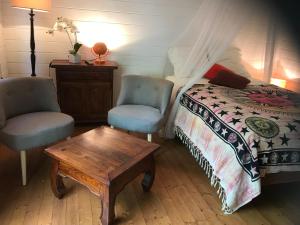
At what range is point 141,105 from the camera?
2.81 metres

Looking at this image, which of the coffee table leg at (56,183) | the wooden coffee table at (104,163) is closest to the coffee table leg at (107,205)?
the wooden coffee table at (104,163)

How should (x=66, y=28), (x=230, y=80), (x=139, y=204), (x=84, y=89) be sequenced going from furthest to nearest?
(x=84, y=89) → (x=66, y=28) → (x=230, y=80) → (x=139, y=204)

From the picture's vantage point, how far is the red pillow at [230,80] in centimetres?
276

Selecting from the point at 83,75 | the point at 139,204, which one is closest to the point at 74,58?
the point at 83,75

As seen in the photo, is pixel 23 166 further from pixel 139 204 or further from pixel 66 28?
pixel 66 28

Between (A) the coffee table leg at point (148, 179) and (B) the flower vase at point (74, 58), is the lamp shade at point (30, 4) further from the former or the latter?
(A) the coffee table leg at point (148, 179)

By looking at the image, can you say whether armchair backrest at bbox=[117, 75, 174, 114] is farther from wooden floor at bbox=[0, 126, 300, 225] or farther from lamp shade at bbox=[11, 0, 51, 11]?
lamp shade at bbox=[11, 0, 51, 11]

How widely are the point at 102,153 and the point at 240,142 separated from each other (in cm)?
96

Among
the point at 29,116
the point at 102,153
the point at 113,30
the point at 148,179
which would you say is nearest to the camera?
the point at 102,153

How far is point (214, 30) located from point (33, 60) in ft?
6.36

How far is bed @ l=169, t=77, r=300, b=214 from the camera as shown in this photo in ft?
5.68

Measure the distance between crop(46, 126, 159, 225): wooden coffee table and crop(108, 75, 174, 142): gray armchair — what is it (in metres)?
0.39

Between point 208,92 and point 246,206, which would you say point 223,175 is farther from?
point 208,92

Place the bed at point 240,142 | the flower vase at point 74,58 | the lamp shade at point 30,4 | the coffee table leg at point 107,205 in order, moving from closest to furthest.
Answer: the coffee table leg at point 107,205, the bed at point 240,142, the lamp shade at point 30,4, the flower vase at point 74,58
